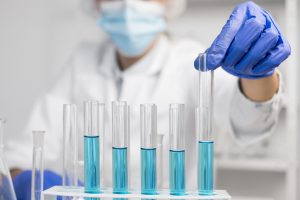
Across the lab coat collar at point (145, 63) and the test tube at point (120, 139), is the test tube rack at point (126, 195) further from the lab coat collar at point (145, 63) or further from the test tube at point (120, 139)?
the lab coat collar at point (145, 63)

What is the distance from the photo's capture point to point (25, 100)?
2.17 m

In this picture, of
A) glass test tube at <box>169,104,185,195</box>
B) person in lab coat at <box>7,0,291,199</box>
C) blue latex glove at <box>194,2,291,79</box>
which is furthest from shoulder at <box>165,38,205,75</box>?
glass test tube at <box>169,104,185,195</box>

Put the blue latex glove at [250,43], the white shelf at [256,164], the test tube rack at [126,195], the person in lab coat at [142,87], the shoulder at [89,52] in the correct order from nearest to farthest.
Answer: the test tube rack at [126,195], the blue latex glove at [250,43], the person in lab coat at [142,87], the shoulder at [89,52], the white shelf at [256,164]

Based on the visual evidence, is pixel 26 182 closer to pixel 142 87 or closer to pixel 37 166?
pixel 37 166

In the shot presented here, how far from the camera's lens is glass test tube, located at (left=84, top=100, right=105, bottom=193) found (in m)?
0.60

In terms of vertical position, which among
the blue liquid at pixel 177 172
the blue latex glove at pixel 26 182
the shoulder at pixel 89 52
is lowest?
the blue latex glove at pixel 26 182

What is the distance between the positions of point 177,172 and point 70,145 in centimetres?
16

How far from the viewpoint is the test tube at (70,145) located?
63 centimetres

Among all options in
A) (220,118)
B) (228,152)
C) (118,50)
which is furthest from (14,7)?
(220,118)

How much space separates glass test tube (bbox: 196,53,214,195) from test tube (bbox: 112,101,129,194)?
0.10 meters

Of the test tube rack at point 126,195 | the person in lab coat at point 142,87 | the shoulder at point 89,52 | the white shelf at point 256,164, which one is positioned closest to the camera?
the test tube rack at point 126,195

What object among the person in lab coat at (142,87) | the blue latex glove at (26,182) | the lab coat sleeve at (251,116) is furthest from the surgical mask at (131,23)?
the blue latex glove at (26,182)

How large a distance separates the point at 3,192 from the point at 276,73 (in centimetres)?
56

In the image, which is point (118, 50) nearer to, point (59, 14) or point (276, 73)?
point (276, 73)
